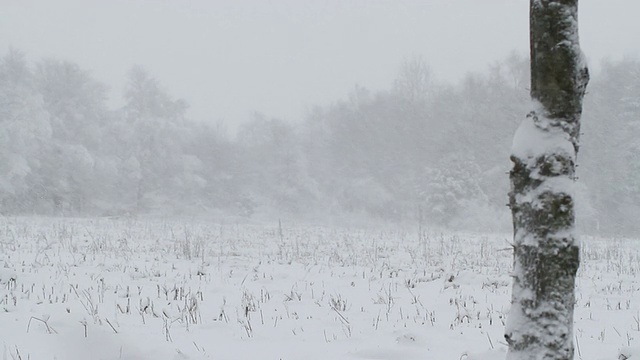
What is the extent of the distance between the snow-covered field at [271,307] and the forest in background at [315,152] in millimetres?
21229

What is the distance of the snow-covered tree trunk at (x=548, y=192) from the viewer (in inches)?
101

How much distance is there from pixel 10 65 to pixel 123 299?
3380 centimetres

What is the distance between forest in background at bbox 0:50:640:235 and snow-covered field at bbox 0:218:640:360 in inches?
836

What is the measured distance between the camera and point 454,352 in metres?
4.17

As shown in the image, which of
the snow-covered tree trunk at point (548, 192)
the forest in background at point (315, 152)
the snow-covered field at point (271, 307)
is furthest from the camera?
the forest in background at point (315, 152)

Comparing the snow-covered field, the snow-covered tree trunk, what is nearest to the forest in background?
the snow-covered field

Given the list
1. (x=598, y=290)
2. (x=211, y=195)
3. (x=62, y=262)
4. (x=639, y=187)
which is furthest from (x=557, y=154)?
(x=211, y=195)

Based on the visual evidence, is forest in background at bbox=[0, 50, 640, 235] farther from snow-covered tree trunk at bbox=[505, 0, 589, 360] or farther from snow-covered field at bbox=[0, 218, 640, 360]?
snow-covered tree trunk at bbox=[505, 0, 589, 360]

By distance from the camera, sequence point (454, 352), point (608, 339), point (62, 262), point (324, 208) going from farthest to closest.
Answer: point (324, 208)
point (62, 262)
point (608, 339)
point (454, 352)

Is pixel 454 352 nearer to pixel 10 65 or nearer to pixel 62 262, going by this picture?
pixel 62 262

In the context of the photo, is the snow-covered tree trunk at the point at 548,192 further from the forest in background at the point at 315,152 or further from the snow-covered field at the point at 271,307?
the forest in background at the point at 315,152

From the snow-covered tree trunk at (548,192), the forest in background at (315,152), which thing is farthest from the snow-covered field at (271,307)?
the forest in background at (315,152)

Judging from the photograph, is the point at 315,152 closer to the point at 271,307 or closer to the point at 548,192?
the point at 271,307

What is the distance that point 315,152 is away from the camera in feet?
180
